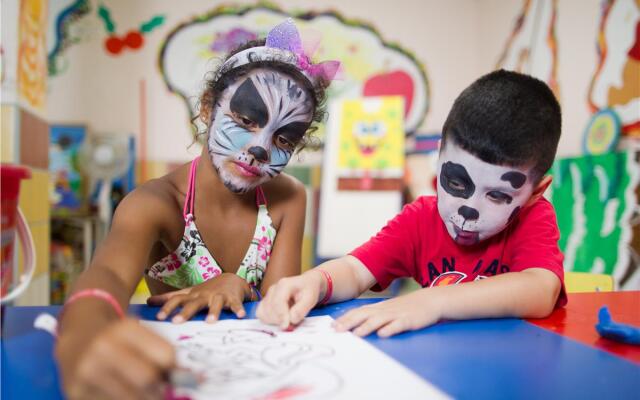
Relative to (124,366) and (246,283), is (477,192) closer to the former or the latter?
(246,283)

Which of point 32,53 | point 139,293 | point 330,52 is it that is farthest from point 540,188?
point 330,52

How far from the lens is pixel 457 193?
0.69 m

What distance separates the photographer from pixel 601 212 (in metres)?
1.83

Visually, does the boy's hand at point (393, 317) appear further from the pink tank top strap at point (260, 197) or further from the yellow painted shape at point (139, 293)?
the pink tank top strap at point (260, 197)

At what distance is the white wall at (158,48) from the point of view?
2727 millimetres

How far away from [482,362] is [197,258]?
550mm

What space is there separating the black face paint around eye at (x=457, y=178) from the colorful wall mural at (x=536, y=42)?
1.86m

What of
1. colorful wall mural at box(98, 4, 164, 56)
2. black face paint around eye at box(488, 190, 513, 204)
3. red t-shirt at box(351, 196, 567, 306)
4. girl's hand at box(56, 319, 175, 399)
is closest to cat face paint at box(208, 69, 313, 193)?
red t-shirt at box(351, 196, 567, 306)

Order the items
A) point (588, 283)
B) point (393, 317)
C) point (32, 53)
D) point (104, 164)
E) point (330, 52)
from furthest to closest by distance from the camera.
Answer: point (330, 52) → point (104, 164) → point (32, 53) → point (588, 283) → point (393, 317)

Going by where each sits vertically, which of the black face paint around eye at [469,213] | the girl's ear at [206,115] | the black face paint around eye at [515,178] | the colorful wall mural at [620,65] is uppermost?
the colorful wall mural at [620,65]

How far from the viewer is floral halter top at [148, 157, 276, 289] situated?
0.86 m

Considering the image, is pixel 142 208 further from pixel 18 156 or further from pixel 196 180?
pixel 18 156

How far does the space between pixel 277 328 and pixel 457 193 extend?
316 mm

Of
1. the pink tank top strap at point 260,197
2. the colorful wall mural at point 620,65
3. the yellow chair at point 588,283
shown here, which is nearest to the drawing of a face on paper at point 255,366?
the pink tank top strap at point 260,197
